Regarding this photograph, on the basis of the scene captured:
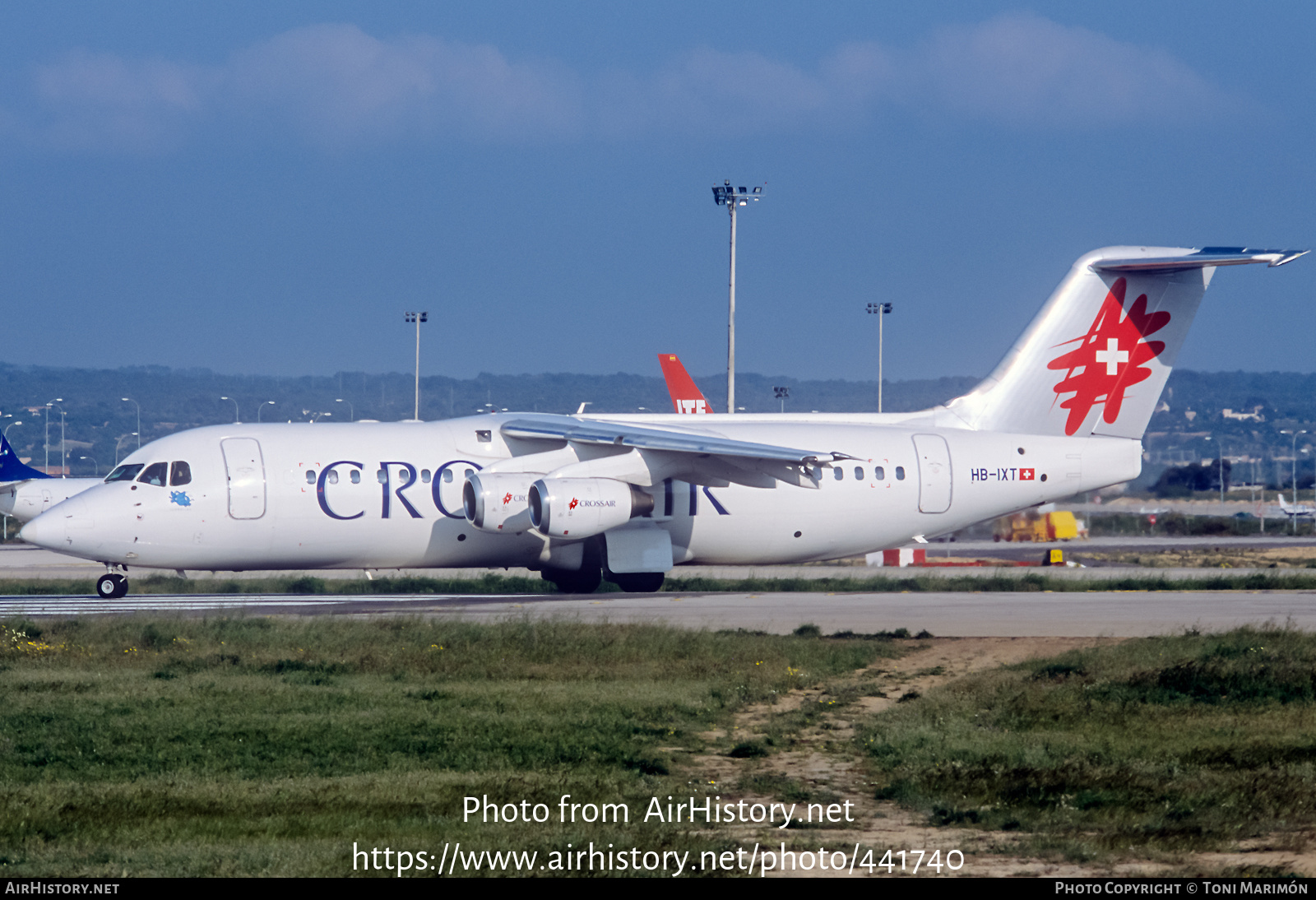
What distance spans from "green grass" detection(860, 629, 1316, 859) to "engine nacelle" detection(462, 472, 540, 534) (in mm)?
11605

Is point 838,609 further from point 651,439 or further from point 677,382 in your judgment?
point 677,382

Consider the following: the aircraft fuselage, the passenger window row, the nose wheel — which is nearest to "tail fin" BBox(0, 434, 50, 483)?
the nose wheel

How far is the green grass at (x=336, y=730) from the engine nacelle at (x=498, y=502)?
4748 millimetres

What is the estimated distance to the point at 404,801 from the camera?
10.5 metres

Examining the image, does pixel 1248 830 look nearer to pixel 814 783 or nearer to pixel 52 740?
pixel 814 783

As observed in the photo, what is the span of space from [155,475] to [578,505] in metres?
7.89

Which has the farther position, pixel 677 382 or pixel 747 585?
pixel 677 382

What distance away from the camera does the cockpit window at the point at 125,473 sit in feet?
86.9

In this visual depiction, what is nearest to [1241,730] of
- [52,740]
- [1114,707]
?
[1114,707]

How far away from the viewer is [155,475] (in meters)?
26.5

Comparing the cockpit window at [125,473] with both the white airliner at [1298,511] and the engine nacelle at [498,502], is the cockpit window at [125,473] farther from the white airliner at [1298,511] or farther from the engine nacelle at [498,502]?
the white airliner at [1298,511]

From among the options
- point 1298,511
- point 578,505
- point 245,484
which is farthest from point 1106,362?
point 1298,511

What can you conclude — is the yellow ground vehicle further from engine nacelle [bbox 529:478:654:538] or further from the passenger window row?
the passenger window row

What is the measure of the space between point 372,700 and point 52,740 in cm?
331
